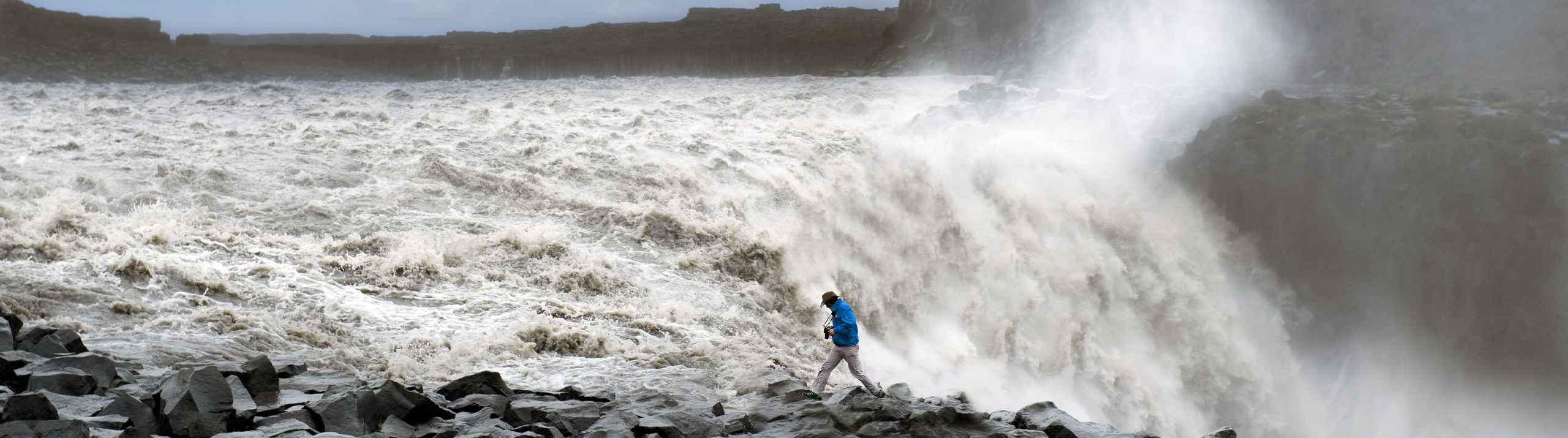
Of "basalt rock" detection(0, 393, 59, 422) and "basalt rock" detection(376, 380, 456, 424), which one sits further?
"basalt rock" detection(376, 380, 456, 424)

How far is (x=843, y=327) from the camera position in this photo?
25.3ft

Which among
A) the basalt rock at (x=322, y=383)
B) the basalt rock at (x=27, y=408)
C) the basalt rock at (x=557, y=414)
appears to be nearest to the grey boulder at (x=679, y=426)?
the basalt rock at (x=557, y=414)

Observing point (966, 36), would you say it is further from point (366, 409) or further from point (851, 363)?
point (366, 409)

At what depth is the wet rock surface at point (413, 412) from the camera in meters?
5.49

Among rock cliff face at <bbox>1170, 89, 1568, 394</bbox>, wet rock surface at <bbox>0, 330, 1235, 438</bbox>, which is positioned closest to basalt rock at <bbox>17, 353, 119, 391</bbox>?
wet rock surface at <bbox>0, 330, 1235, 438</bbox>

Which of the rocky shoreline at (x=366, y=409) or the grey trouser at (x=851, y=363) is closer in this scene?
the rocky shoreline at (x=366, y=409)

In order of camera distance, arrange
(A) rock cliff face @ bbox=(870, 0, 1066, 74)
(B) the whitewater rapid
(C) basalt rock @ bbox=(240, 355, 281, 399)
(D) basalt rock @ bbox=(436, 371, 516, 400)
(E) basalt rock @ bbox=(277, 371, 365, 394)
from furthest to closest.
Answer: (A) rock cliff face @ bbox=(870, 0, 1066, 74) < (B) the whitewater rapid < (D) basalt rock @ bbox=(436, 371, 516, 400) < (E) basalt rock @ bbox=(277, 371, 365, 394) < (C) basalt rock @ bbox=(240, 355, 281, 399)

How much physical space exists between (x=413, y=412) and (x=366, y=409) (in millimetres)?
284

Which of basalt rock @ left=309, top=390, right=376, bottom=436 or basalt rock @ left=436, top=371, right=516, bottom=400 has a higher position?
basalt rock @ left=309, top=390, right=376, bottom=436

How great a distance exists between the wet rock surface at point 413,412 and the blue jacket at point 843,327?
54cm

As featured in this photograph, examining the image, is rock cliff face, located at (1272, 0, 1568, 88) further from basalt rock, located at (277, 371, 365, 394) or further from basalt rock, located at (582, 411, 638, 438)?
basalt rock, located at (277, 371, 365, 394)

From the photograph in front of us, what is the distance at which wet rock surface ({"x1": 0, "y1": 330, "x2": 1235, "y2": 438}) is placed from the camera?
5.49 meters

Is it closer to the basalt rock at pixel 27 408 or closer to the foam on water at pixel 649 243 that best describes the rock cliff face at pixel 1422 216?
the foam on water at pixel 649 243

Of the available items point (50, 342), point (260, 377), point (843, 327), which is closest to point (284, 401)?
point (260, 377)
